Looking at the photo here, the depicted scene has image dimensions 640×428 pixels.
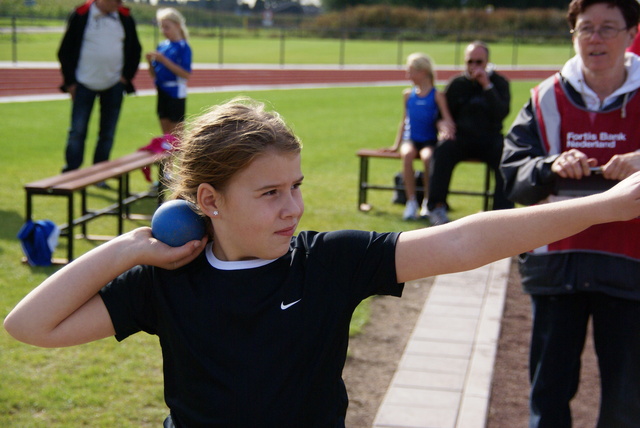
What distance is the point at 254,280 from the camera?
212cm

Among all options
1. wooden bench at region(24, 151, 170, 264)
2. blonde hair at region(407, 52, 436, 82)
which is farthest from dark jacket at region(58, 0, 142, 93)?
blonde hair at region(407, 52, 436, 82)

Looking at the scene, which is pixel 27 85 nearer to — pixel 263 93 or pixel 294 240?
pixel 263 93

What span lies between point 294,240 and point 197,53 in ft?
135

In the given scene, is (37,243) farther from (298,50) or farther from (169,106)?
(298,50)

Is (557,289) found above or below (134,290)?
below

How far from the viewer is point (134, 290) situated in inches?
86.0

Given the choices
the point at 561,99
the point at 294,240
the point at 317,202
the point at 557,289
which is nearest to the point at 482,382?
the point at 557,289

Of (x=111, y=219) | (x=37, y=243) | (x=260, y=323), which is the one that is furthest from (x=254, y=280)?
(x=111, y=219)

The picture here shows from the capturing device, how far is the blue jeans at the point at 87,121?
935 cm

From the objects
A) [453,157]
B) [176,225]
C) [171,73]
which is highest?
[171,73]

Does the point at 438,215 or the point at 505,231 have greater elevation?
the point at 505,231

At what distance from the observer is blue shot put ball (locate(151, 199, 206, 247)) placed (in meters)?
2.14

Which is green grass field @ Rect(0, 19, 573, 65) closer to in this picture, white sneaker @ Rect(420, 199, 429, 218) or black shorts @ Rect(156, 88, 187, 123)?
black shorts @ Rect(156, 88, 187, 123)

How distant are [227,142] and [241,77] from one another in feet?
96.8
